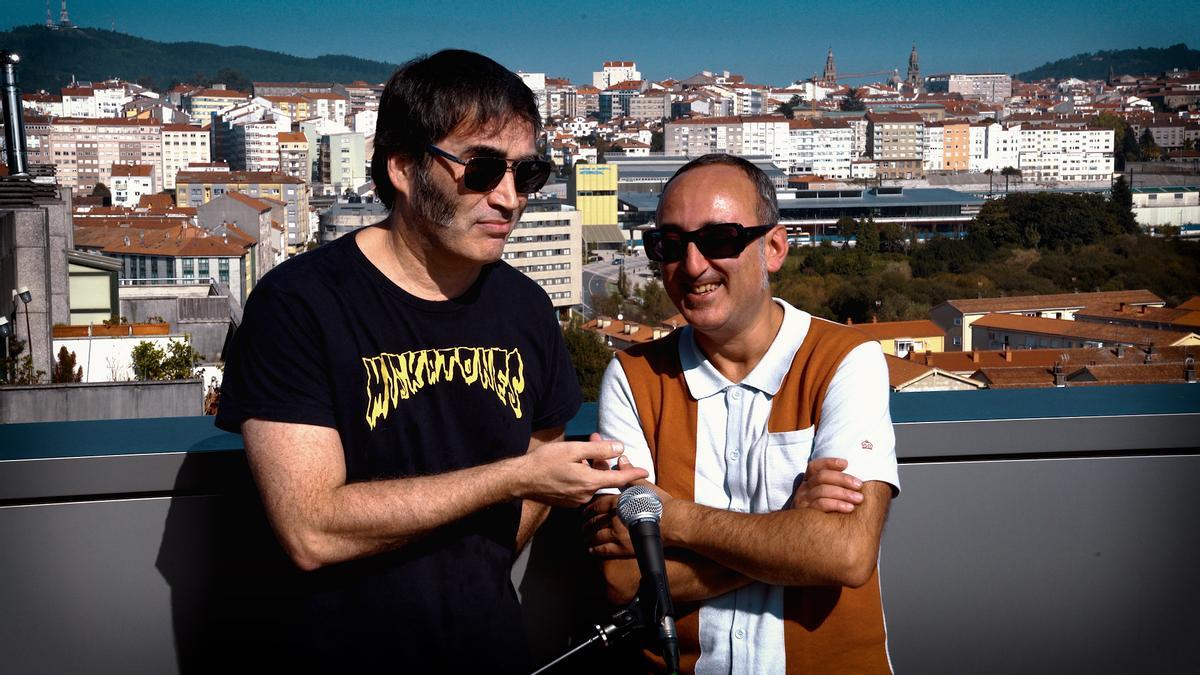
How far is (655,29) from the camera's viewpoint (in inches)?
2992

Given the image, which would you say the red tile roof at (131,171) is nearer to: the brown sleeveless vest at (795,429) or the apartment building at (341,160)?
the apartment building at (341,160)

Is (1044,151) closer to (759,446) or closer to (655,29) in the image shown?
(655,29)

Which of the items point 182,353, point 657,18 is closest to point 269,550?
point 182,353

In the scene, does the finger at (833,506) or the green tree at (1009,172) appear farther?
the green tree at (1009,172)

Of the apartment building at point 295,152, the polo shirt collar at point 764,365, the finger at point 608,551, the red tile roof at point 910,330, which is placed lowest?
the red tile roof at point 910,330

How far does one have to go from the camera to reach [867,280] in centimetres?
2380

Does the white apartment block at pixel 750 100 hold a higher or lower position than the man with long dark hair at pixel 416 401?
higher

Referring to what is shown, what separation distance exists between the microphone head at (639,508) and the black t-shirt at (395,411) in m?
0.22

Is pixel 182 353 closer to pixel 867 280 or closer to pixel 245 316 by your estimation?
pixel 245 316

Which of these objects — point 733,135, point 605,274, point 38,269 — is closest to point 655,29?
point 733,135

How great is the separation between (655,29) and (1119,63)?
1048 inches

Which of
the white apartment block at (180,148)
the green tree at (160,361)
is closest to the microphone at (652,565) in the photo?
the green tree at (160,361)

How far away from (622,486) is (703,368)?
0.56 ft

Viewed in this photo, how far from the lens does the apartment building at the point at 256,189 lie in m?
44.7
